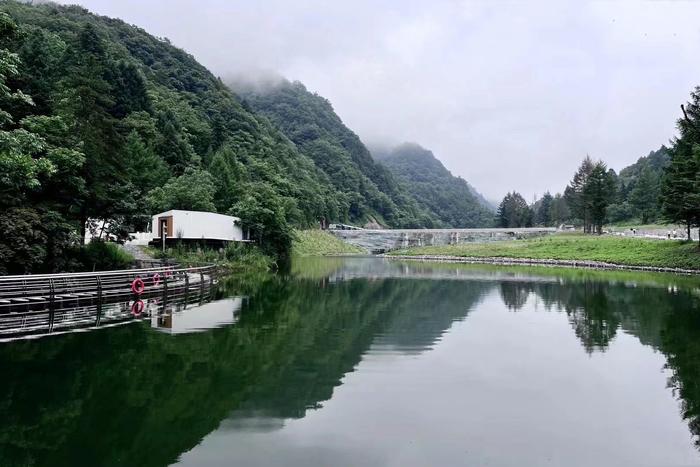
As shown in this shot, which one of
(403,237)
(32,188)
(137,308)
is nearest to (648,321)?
(137,308)

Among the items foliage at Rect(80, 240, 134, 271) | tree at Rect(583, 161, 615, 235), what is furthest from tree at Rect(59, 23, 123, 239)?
tree at Rect(583, 161, 615, 235)

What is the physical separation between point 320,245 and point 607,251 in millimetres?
56630

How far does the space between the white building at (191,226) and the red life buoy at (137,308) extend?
77.1ft

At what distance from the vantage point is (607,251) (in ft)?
188

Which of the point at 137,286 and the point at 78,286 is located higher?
the point at 78,286

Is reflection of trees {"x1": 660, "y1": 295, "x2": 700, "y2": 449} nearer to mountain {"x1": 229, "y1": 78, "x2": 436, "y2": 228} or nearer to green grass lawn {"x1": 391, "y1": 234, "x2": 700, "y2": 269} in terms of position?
green grass lawn {"x1": 391, "y1": 234, "x2": 700, "y2": 269}

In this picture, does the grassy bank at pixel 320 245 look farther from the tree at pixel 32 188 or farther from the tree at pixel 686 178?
the tree at pixel 32 188

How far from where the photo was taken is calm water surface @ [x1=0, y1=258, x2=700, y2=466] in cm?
702

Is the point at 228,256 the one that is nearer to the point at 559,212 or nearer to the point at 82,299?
the point at 82,299

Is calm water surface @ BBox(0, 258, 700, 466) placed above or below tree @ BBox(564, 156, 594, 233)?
below

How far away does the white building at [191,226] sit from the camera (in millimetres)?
45969

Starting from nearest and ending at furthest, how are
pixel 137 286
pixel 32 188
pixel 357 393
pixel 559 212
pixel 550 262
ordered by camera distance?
pixel 357 393, pixel 32 188, pixel 137 286, pixel 550 262, pixel 559 212

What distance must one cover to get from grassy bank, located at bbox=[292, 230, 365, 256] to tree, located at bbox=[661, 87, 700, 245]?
55426 millimetres

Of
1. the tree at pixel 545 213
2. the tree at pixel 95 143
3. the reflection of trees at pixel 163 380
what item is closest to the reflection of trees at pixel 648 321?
the reflection of trees at pixel 163 380
